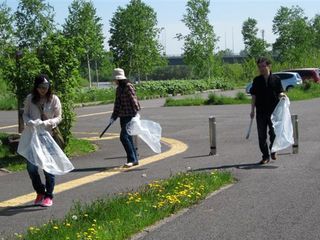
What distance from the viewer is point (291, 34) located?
66438 millimetres

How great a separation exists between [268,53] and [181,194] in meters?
69.2

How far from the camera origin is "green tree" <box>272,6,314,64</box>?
211 ft

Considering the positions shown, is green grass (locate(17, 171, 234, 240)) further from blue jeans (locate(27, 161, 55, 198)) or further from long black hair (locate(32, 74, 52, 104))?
long black hair (locate(32, 74, 52, 104))

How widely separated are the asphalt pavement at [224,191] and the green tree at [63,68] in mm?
997

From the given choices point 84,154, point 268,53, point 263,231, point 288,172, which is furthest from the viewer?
point 268,53

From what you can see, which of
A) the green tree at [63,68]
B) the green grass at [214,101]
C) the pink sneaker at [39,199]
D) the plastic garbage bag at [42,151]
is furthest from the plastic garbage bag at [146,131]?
the green grass at [214,101]

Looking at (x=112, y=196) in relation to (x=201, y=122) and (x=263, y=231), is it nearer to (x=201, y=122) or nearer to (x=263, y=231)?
(x=263, y=231)

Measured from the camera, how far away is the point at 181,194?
713 cm

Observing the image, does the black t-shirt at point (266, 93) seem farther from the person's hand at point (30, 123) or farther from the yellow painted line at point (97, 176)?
the person's hand at point (30, 123)

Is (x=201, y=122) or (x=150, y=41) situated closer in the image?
(x=201, y=122)

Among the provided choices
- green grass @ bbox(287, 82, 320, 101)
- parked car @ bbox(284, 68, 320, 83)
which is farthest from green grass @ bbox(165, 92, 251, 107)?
parked car @ bbox(284, 68, 320, 83)

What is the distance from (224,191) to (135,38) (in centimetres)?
4665

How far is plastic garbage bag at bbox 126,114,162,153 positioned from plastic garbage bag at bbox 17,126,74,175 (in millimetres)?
2961

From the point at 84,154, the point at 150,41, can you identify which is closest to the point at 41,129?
the point at 84,154
